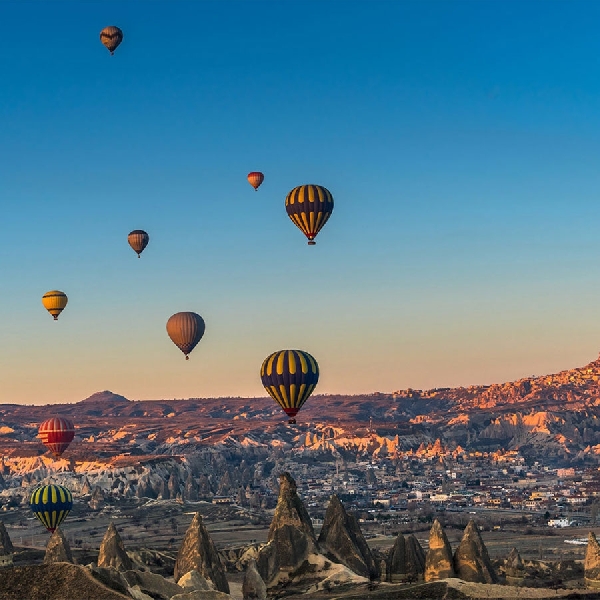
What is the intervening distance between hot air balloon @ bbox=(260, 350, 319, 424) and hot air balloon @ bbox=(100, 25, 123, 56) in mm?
40692

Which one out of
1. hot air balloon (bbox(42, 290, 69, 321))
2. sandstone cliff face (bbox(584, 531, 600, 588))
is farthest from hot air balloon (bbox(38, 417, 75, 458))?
sandstone cliff face (bbox(584, 531, 600, 588))

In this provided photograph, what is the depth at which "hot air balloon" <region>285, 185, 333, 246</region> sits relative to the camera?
115375 millimetres

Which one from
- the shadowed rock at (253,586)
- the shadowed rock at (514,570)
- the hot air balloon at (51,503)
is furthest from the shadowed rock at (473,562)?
the hot air balloon at (51,503)

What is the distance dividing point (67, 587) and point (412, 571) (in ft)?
104

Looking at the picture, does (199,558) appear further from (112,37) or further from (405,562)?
(112,37)

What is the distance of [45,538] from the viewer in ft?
591

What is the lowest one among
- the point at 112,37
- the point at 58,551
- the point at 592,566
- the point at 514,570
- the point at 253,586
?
the point at 514,570

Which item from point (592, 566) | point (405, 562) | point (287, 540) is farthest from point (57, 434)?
point (592, 566)

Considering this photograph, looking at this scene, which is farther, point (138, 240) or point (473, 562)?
point (138, 240)

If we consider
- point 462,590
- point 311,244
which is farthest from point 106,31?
point 462,590

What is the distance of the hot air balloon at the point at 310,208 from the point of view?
115m

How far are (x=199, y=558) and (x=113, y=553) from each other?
11.1 metres

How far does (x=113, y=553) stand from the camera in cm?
8562

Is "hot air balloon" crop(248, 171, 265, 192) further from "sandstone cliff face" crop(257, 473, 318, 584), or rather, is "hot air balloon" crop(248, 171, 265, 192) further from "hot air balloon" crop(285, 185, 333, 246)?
"sandstone cliff face" crop(257, 473, 318, 584)
